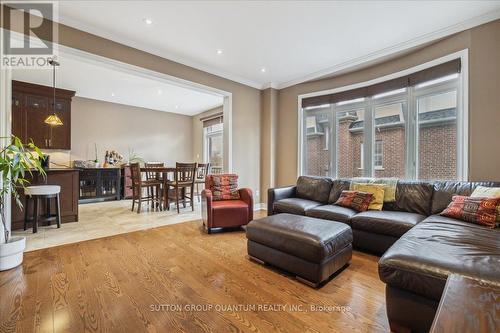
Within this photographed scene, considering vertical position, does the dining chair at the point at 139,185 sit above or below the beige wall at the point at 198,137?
below

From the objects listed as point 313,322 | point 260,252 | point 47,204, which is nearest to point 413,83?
point 260,252

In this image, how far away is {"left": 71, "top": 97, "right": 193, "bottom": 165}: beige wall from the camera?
6250mm

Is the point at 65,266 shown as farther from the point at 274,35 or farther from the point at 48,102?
the point at 48,102

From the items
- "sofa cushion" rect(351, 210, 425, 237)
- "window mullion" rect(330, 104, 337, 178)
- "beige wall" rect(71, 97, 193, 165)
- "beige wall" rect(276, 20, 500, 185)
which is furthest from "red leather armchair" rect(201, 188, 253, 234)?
"beige wall" rect(71, 97, 193, 165)

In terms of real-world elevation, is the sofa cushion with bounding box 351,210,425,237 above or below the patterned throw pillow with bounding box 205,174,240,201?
below

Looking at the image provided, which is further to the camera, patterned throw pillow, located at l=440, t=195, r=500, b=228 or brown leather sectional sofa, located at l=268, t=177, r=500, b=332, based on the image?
patterned throw pillow, located at l=440, t=195, r=500, b=228

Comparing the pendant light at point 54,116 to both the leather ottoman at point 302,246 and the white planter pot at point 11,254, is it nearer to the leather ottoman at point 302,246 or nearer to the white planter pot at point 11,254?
the white planter pot at point 11,254

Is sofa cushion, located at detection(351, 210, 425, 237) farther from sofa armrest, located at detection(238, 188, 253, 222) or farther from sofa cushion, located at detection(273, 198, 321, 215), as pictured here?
sofa armrest, located at detection(238, 188, 253, 222)

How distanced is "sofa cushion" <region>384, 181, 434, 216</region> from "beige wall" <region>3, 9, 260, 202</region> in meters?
2.77

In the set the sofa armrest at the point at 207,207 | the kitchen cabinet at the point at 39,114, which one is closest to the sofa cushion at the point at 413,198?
the sofa armrest at the point at 207,207

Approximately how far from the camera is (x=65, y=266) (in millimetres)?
2389

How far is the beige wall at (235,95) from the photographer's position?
10.8 ft

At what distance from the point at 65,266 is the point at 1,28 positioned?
271 centimetres
